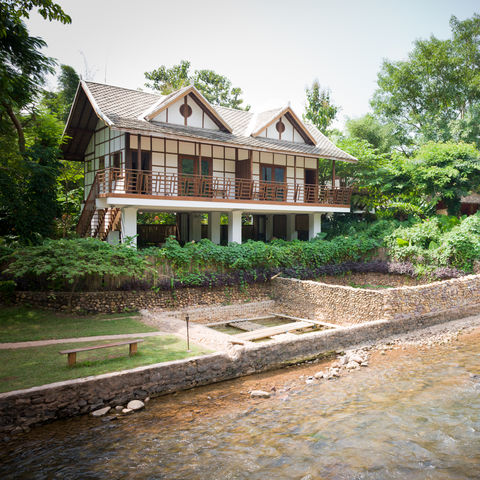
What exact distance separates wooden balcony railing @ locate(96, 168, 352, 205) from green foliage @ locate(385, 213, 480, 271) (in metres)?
4.25

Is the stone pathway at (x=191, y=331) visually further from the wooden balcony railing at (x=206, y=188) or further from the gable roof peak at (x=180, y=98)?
the gable roof peak at (x=180, y=98)

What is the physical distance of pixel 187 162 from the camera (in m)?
19.3

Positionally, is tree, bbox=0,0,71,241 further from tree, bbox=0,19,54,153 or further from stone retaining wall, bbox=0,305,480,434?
stone retaining wall, bbox=0,305,480,434

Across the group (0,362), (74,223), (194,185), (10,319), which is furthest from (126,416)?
(74,223)

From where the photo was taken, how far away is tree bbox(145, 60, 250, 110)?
123 feet

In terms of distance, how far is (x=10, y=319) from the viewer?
13.1m

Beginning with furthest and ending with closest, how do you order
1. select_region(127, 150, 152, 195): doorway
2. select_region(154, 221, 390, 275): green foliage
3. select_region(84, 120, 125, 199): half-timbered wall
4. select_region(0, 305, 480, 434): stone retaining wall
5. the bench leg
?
1. select_region(84, 120, 125, 199): half-timbered wall
2. select_region(127, 150, 152, 195): doorway
3. select_region(154, 221, 390, 275): green foliage
4. the bench leg
5. select_region(0, 305, 480, 434): stone retaining wall

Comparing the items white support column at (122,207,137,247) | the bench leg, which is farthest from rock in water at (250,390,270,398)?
white support column at (122,207,137,247)

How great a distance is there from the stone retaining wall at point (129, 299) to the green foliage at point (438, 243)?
381 inches

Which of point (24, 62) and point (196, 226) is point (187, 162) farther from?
point (24, 62)

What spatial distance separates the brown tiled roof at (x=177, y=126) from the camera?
661 inches

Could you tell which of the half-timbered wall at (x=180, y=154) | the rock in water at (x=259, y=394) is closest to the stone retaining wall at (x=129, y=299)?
the half-timbered wall at (x=180, y=154)

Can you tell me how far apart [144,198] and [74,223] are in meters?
9.68

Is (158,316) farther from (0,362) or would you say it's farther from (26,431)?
(26,431)
